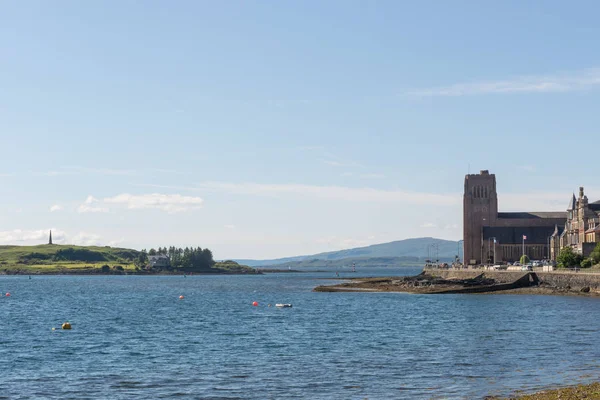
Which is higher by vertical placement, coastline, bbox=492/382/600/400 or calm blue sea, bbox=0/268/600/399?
coastline, bbox=492/382/600/400

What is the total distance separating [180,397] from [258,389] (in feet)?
15.5

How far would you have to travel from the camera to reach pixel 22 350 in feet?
220

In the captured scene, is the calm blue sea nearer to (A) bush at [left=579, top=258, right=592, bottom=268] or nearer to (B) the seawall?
(B) the seawall

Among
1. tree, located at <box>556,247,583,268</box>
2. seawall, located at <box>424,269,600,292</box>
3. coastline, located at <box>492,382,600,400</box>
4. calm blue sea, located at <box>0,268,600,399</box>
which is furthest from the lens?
tree, located at <box>556,247,583,268</box>

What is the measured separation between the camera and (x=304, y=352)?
62.9m

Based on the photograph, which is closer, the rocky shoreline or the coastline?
the coastline

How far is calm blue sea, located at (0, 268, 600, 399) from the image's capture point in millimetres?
45969

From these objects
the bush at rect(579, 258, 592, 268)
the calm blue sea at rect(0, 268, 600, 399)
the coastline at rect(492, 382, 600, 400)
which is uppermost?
the bush at rect(579, 258, 592, 268)

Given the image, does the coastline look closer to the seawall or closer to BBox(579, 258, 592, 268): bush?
the seawall

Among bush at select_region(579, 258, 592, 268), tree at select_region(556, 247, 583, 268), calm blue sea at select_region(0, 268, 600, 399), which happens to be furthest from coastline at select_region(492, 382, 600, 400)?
tree at select_region(556, 247, 583, 268)

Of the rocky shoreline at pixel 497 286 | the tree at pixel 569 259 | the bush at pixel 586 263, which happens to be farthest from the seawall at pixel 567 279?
the bush at pixel 586 263

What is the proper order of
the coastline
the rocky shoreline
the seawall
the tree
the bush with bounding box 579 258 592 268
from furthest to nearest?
the tree
the bush with bounding box 579 258 592 268
the rocky shoreline
the seawall
the coastline

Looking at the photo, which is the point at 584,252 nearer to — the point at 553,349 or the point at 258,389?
the point at 553,349

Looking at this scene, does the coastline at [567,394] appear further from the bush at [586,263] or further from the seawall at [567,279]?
the bush at [586,263]
